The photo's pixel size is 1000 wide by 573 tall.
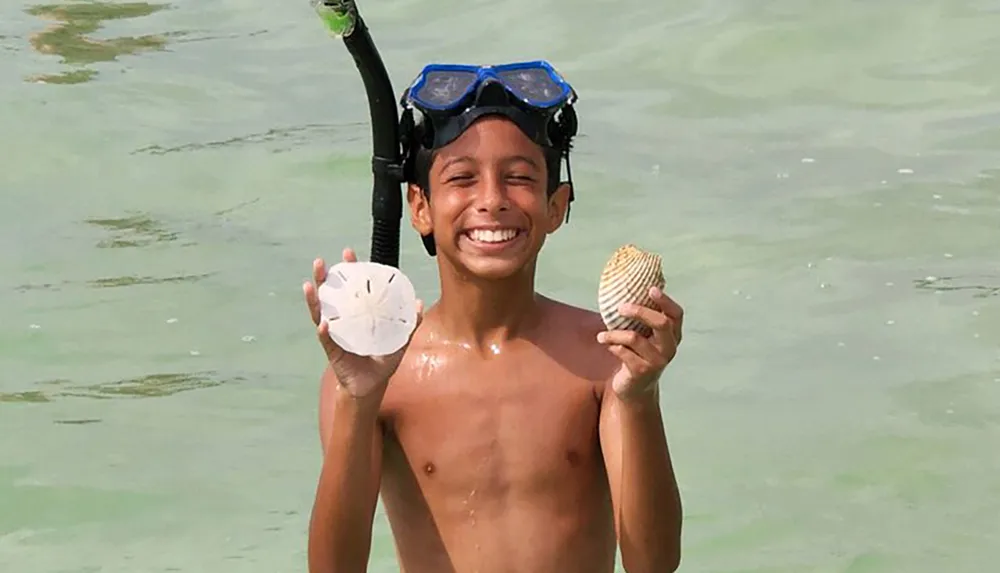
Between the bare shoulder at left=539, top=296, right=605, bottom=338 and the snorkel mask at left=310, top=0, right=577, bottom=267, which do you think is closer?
the snorkel mask at left=310, top=0, right=577, bottom=267

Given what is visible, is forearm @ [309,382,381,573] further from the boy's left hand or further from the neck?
the boy's left hand

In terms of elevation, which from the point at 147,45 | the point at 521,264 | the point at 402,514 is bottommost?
the point at 147,45

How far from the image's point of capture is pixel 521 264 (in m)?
2.92

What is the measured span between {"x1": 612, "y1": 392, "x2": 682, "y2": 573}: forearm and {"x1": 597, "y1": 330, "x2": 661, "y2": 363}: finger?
0.50 feet

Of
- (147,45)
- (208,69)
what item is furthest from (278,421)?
(147,45)

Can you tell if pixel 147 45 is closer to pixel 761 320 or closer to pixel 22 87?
pixel 22 87

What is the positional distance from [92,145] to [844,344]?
3.74 metres

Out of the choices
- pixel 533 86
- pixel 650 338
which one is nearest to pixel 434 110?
pixel 533 86

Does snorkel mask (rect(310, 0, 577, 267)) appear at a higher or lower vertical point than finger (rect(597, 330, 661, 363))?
higher

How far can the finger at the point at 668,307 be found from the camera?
8.11 feet

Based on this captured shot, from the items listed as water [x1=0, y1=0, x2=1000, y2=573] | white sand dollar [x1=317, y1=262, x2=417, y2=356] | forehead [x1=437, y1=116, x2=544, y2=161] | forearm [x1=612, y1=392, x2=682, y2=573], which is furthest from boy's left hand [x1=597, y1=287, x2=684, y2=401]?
water [x1=0, y1=0, x2=1000, y2=573]

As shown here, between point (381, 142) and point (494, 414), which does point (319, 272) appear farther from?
point (494, 414)

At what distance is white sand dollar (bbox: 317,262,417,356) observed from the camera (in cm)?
253

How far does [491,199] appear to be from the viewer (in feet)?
9.41
